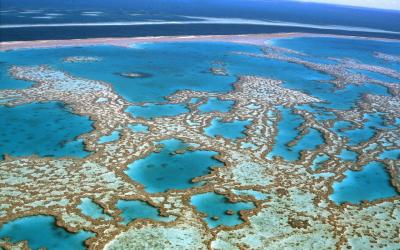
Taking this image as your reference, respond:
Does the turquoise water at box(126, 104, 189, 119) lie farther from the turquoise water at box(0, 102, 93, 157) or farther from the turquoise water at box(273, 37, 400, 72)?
the turquoise water at box(273, 37, 400, 72)

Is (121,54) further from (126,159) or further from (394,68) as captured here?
(394,68)

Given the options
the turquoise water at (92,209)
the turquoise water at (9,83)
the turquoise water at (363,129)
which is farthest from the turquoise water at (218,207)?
the turquoise water at (9,83)

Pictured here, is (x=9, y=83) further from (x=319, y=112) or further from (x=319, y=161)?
(x=319, y=161)

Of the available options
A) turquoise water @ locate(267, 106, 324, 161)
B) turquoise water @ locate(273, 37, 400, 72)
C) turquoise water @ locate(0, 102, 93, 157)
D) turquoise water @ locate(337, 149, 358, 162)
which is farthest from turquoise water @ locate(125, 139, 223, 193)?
turquoise water @ locate(273, 37, 400, 72)

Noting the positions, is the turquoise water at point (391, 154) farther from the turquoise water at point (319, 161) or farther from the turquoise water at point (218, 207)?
the turquoise water at point (218, 207)

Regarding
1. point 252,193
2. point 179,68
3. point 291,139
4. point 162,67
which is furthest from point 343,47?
point 252,193

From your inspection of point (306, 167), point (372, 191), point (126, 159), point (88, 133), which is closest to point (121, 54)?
point (88, 133)
